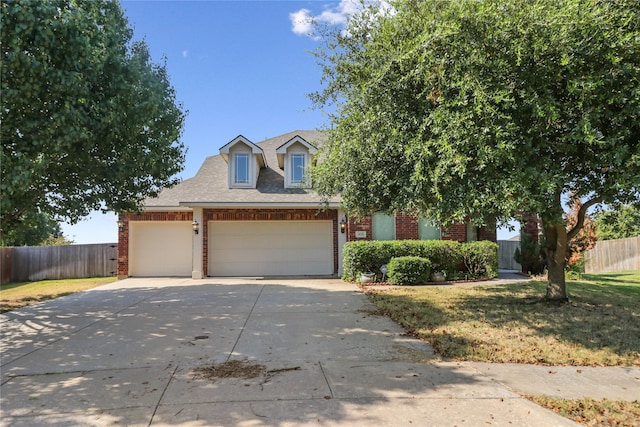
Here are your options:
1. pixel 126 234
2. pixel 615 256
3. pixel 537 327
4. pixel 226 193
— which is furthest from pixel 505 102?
pixel 615 256

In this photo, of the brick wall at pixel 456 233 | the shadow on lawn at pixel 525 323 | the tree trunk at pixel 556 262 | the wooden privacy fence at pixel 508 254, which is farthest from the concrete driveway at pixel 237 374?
the wooden privacy fence at pixel 508 254

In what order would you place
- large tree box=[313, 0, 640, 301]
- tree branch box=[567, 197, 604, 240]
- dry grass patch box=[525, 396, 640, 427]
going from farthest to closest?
tree branch box=[567, 197, 604, 240]
large tree box=[313, 0, 640, 301]
dry grass patch box=[525, 396, 640, 427]

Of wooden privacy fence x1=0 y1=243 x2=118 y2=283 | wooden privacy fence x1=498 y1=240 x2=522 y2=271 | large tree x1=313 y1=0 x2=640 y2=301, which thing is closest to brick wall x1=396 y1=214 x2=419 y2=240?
wooden privacy fence x1=498 y1=240 x2=522 y2=271

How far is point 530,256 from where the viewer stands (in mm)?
14391

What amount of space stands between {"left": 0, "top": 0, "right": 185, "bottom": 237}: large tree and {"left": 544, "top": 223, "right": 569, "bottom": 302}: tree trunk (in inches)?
329

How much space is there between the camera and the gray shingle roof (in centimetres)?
1383

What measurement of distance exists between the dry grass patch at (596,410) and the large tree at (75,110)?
684 cm

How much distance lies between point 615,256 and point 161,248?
20.5m

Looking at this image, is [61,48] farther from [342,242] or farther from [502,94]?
[342,242]

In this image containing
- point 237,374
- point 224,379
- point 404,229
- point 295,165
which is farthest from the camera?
point 295,165

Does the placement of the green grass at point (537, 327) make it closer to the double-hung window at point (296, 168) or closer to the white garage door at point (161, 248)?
the double-hung window at point (296, 168)

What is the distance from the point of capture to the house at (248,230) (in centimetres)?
1435

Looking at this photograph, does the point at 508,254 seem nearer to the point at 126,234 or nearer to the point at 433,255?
the point at 433,255

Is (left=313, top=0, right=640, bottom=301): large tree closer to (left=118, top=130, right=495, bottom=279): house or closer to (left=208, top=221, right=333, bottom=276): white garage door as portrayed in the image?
(left=118, top=130, right=495, bottom=279): house
